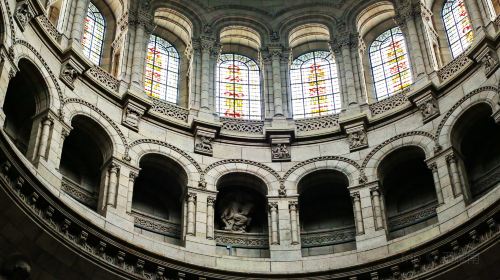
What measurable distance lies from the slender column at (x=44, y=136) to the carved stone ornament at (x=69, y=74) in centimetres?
220

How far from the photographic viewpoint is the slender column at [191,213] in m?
30.0

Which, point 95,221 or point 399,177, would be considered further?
point 399,177

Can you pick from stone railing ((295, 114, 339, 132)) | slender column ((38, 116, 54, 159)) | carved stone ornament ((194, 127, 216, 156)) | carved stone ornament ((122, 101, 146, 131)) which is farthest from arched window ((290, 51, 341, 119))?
slender column ((38, 116, 54, 159))

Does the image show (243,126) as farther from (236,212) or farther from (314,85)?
(314,85)

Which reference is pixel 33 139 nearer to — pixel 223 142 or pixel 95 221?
pixel 95 221

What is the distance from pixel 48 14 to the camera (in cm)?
3250

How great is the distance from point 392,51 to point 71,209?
16704 mm

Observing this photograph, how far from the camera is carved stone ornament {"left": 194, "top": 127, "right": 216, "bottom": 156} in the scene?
32.7 m

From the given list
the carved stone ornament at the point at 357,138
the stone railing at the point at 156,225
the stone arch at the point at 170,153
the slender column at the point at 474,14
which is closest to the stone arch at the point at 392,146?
the carved stone ornament at the point at 357,138

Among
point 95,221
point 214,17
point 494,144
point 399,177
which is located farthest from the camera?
point 214,17

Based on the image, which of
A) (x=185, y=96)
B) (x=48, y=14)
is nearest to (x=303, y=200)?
(x=185, y=96)

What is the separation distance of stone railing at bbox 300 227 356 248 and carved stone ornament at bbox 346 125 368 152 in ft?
10.3

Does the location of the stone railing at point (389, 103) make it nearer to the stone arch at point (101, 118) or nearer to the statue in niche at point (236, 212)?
the statue in niche at point (236, 212)

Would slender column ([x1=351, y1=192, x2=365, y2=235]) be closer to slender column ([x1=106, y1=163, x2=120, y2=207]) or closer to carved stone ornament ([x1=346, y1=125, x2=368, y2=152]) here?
carved stone ornament ([x1=346, y1=125, x2=368, y2=152])
